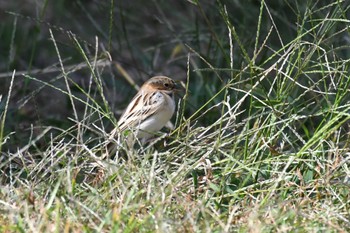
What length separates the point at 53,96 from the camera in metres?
6.81

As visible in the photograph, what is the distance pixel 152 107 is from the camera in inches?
193

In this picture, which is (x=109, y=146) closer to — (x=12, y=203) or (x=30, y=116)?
(x=12, y=203)

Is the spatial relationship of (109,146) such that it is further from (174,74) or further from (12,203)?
(174,74)

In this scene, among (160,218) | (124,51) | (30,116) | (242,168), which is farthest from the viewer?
(124,51)

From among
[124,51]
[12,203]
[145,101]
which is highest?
[12,203]

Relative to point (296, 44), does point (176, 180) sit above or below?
below

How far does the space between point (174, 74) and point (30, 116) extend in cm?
151

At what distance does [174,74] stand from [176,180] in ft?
11.4

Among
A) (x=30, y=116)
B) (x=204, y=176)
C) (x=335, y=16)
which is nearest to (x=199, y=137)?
(x=204, y=176)

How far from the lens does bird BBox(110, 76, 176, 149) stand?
191 inches

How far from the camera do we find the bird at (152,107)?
4.86m

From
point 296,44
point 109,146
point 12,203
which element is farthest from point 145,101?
point 12,203

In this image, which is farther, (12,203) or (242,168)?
(242,168)

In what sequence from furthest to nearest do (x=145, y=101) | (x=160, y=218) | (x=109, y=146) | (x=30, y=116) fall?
(x=30, y=116) → (x=145, y=101) → (x=109, y=146) → (x=160, y=218)
